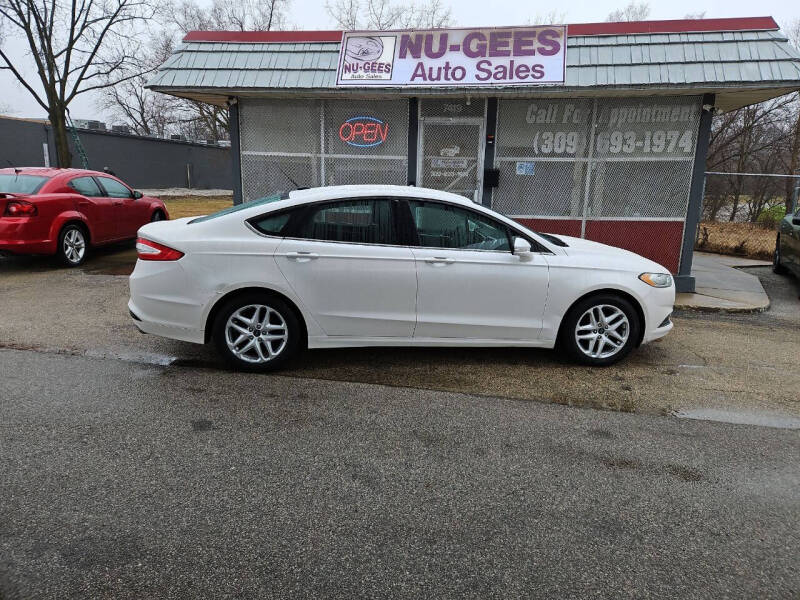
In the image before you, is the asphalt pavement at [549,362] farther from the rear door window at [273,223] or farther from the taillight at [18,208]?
→ the taillight at [18,208]

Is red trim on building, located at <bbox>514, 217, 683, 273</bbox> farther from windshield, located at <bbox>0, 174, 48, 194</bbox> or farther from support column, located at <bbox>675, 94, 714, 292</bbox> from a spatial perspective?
windshield, located at <bbox>0, 174, 48, 194</bbox>

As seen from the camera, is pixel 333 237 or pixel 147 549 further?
pixel 333 237

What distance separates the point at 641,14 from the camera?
98.1 feet

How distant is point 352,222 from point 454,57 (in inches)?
183

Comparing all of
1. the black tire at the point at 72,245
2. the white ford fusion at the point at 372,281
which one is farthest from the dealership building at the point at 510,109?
the white ford fusion at the point at 372,281

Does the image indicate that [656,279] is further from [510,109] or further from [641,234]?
[510,109]

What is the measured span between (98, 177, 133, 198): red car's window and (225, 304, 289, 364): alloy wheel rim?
6.87m

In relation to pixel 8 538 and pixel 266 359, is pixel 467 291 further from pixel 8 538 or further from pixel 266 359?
pixel 8 538

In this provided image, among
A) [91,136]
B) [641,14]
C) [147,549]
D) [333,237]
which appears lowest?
[147,549]

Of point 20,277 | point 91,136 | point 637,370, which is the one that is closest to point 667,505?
point 637,370

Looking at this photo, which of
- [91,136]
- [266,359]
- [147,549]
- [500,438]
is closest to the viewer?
[147,549]

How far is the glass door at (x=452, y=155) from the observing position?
902 centimetres

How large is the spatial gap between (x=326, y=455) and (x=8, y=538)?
1.60 meters

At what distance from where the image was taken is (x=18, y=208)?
8359 millimetres
